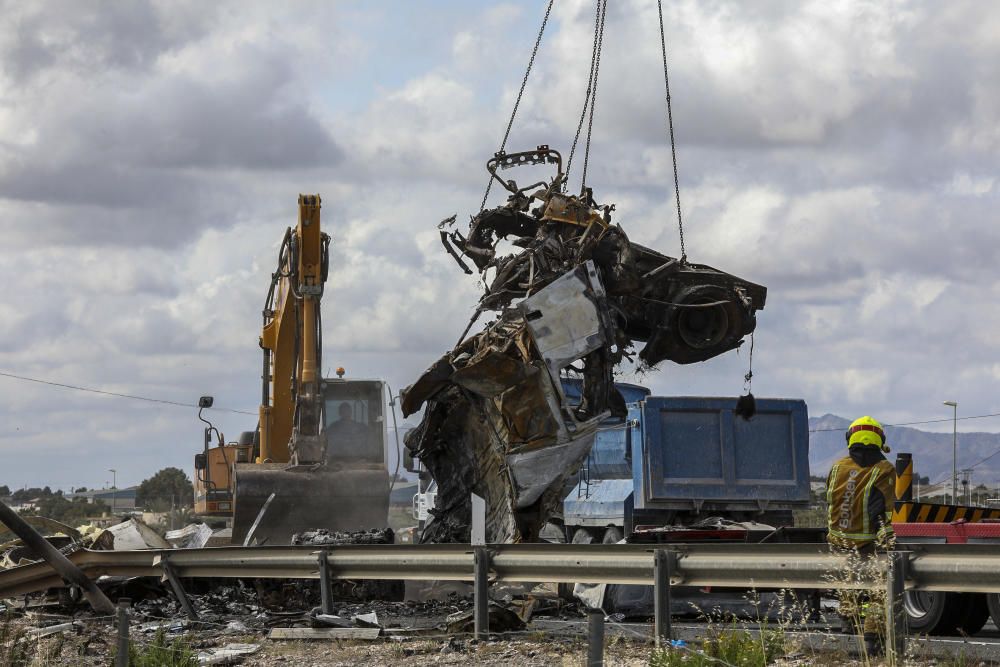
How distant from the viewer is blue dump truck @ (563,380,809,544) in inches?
691

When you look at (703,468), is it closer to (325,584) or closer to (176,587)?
(176,587)

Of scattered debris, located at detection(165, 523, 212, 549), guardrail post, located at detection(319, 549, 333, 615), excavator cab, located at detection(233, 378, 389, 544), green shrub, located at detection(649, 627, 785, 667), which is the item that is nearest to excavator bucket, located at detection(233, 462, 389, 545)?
excavator cab, located at detection(233, 378, 389, 544)

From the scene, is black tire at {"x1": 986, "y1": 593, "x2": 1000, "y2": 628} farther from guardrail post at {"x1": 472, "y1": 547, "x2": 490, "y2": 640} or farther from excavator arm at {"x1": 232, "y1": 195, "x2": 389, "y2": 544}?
excavator arm at {"x1": 232, "y1": 195, "x2": 389, "y2": 544}

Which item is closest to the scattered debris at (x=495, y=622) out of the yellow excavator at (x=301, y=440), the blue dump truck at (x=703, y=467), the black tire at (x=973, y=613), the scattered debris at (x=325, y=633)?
the scattered debris at (x=325, y=633)

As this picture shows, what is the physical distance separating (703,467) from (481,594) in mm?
8314

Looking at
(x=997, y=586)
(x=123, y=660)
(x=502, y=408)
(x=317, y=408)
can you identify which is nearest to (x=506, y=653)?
(x=123, y=660)

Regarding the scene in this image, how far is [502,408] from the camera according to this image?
1358 centimetres

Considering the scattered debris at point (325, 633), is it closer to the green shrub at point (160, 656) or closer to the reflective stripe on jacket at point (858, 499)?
the green shrub at point (160, 656)

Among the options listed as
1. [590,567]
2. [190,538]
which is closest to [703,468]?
[190,538]

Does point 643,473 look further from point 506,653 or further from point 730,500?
point 506,653

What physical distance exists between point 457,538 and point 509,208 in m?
3.49

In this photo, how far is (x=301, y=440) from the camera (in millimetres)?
18938

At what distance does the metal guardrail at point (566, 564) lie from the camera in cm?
812

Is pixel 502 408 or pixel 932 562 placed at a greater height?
pixel 502 408
